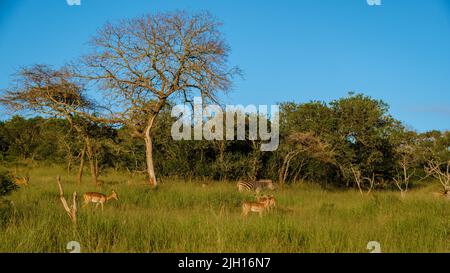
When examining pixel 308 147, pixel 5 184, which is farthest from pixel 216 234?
pixel 308 147

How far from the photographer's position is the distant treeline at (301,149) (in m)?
22.5

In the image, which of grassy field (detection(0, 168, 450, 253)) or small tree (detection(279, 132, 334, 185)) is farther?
small tree (detection(279, 132, 334, 185))

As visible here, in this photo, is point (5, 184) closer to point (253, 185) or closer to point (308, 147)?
point (253, 185)

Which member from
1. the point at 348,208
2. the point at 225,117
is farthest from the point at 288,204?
the point at 225,117

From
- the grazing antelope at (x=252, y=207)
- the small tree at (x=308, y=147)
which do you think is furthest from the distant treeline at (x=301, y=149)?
the grazing antelope at (x=252, y=207)

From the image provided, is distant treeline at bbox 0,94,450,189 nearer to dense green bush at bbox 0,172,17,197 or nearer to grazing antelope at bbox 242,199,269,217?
grazing antelope at bbox 242,199,269,217

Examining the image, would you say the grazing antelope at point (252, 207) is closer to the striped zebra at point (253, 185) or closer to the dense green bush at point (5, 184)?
the dense green bush at point (5, 184)

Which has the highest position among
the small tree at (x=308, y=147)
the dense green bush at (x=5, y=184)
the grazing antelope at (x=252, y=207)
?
the small tree at (x=308, y=147)

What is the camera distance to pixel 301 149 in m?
21.4

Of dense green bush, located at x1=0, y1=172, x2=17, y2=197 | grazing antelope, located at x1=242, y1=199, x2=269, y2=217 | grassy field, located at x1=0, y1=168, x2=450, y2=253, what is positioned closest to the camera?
grassy field, located at x1=0, y1=168, x2=450, y2=253

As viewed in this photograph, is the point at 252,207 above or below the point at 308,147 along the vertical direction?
below

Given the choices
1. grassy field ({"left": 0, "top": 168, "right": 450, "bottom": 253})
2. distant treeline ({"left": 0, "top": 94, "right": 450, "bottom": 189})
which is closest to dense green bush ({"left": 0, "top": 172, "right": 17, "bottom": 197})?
grassy field ({"left": 0, "top": 168, "right": 450, "bottom": 253})

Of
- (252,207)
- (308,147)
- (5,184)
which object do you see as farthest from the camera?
(308,147)

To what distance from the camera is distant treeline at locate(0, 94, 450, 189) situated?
22531 mm
